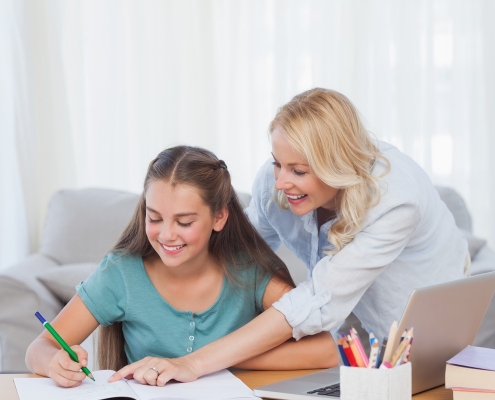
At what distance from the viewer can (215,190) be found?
1.51 m

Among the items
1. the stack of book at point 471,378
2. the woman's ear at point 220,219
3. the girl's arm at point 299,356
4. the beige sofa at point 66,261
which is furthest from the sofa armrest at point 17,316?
the stack of book at point 471,378

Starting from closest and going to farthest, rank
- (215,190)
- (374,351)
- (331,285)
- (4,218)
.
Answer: (374,351), (331,285), (215,190), (4,218)

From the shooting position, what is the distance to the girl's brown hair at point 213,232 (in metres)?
1.47

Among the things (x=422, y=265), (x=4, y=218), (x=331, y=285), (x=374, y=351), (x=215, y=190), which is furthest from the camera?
(x=4, y=218)

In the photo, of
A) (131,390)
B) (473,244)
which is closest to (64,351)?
(131,390)

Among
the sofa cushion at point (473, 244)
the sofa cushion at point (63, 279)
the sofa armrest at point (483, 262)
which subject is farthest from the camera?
the sofa cushion at point (473, 244)

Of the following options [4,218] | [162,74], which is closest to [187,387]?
[4,218]

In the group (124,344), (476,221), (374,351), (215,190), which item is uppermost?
(215,190)

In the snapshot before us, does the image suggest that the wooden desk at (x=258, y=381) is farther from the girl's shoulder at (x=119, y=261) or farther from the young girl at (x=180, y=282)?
the girl's shoulder at (x=119, y=261)

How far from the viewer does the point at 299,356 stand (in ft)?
4.59

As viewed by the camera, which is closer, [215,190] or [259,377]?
[259,377]

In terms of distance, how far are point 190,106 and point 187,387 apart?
7.81ft

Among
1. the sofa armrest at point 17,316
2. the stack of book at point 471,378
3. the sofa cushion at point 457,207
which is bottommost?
the sofa armrest at point 17,316

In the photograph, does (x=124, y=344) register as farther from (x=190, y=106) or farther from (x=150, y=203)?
(x=190, y=106)
